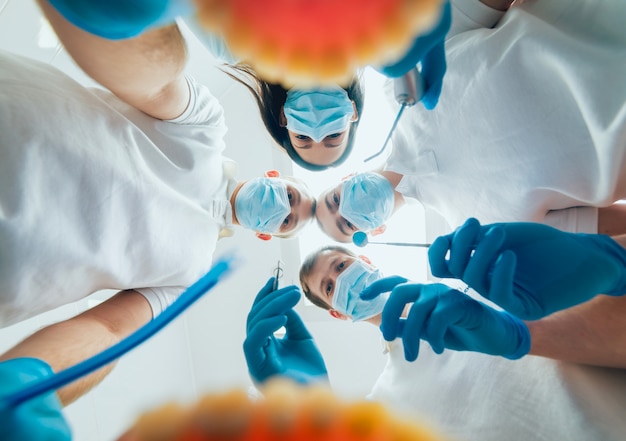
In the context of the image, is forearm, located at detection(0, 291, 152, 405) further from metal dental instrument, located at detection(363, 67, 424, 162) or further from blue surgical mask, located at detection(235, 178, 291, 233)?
metal dental instrument, located at detection(363, 67, 424, 162)

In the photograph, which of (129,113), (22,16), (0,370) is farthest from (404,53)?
(22,16)

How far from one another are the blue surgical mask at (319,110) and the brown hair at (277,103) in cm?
8

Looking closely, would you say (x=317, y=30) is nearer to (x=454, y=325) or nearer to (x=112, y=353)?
(x=112, y=353)

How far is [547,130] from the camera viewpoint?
0.78m

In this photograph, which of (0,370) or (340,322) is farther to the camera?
(340,322)

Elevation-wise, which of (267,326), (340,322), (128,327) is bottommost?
(340,322)

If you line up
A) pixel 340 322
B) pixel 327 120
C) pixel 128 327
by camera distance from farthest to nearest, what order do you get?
pixel 340 322, pixel 327 120, pixel 128 327

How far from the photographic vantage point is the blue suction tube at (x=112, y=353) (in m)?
0.31

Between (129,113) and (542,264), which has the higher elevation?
(129,113)

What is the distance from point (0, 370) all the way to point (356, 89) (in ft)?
3.55

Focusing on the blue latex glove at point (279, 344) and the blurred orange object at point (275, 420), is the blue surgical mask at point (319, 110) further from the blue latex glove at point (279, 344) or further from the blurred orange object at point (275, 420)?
the blurred orange object at point (275, 420)

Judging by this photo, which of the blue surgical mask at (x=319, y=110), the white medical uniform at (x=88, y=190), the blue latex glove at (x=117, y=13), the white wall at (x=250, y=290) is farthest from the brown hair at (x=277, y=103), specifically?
the blue latex glove at (x=117, y=13)

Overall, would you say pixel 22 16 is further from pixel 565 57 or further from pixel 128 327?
pixel 565 57

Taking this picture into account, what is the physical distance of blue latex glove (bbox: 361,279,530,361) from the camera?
648 millimetres
